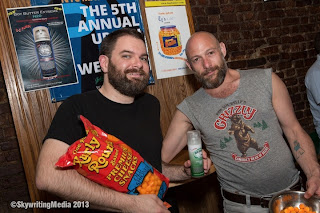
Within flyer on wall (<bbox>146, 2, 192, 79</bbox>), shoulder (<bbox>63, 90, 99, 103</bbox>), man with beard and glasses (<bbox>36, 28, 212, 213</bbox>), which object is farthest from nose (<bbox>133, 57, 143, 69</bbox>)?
flyer on wall (<bbox>146, 2, 192, 79</bbox>)

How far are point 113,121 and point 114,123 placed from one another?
0.01 metres

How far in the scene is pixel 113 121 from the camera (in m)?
1.43

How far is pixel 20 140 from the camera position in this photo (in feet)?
6.63

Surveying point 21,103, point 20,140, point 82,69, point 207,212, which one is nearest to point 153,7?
point 82,69

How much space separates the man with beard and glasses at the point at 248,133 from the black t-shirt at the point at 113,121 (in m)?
0.26

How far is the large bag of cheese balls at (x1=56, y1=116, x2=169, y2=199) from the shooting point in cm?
114

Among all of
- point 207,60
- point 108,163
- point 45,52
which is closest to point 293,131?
point 207,60

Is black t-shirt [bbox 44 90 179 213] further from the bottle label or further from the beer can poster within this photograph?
the beer can poster

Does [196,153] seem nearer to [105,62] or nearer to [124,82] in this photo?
[124,82]

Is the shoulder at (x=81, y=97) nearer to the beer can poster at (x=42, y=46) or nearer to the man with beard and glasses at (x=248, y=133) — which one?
the man with beard and glasses at (x=248, y=133)

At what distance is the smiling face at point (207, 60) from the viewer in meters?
1.76

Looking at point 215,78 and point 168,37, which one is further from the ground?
point 168,37

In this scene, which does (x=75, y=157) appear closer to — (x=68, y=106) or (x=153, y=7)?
(x=68, y=106)

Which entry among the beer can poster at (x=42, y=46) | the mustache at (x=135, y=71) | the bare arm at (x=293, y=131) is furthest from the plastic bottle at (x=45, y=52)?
the bare arm at (x=293, y=131)
